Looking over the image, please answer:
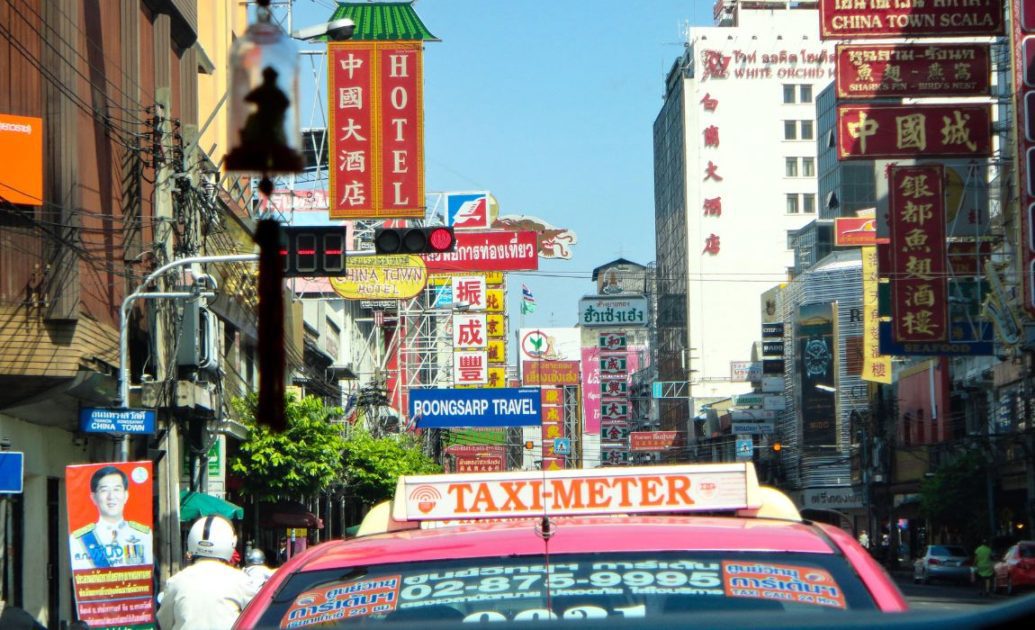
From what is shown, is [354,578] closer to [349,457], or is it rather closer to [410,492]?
[410,492]

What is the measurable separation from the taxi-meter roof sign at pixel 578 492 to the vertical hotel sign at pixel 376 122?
81.2ft

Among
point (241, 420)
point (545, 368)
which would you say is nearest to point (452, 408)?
point (241, 420)

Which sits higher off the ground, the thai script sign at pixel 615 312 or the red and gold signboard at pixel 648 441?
the thai script sign at pixel 615 312

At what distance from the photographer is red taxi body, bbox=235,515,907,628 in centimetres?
350

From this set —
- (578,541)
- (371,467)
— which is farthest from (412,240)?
(371,467)

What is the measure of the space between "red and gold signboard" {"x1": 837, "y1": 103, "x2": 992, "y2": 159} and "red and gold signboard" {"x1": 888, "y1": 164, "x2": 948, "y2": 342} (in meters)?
1.81

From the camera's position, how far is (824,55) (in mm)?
102062

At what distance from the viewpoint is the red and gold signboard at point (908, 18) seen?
33.5 m

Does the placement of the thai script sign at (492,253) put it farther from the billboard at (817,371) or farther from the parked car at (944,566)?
the billboard at (817,371)

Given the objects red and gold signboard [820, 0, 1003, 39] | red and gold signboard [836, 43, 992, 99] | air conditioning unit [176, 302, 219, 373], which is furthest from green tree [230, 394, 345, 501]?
red and gold signboard [820, 0, 1003, 39]

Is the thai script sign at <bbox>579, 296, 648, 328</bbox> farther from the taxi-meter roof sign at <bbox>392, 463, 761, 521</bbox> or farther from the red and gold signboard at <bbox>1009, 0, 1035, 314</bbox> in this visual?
the taxi-meter roof sign at <bbox>392, 463, 761, 521</bbox>

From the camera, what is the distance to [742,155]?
341ft

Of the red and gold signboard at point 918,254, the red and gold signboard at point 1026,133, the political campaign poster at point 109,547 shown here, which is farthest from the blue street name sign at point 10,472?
the red and gold signboard at point 918,254

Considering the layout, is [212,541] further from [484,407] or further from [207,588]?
[484,407]
